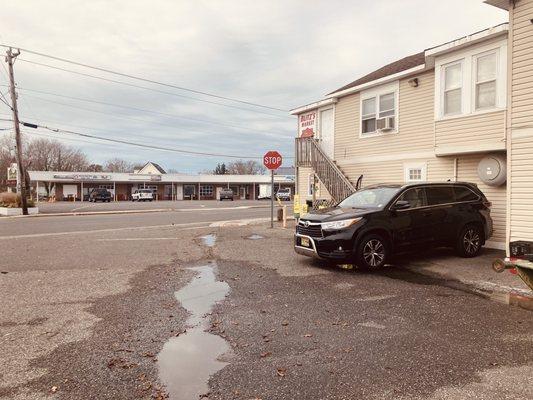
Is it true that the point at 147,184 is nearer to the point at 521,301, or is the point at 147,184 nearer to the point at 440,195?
the point at 440,195

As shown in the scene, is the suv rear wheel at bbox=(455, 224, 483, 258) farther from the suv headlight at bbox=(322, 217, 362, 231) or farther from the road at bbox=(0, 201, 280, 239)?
the road at bbox=(0, 201, 280, 239)

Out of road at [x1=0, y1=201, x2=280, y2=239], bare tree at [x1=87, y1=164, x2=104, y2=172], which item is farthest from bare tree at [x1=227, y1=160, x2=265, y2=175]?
road at [x1=0, y1=201, x2=280, y2=239]

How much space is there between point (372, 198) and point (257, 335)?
17.4 feet

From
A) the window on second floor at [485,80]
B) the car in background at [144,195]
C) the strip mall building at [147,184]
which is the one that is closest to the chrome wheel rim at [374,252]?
the window on second floor at [485,80]

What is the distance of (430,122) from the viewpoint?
1315 centimetres

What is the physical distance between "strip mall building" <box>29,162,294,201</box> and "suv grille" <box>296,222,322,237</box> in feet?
180

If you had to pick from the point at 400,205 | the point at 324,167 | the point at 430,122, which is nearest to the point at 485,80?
the point at 430,122

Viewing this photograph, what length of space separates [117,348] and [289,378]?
1907 millimetres

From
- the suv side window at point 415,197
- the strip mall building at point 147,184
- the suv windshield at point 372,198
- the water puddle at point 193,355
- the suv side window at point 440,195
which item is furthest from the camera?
the strip mall building at point 147,184

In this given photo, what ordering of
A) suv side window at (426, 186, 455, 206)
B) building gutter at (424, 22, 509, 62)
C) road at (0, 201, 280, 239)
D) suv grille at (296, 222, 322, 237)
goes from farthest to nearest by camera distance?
road at (0, 201, 280, 239)
building gutter at (424, 22, 509, 62)
suv side window at (426, 186, 455, 206)
suv grille at (296, 222, 322, 237)

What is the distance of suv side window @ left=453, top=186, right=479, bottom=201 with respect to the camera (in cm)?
960

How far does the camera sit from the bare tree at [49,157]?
8218 centimetres

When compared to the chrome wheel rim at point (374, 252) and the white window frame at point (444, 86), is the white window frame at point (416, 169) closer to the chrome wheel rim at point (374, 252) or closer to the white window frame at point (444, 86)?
the white window frame at point (444, 86)

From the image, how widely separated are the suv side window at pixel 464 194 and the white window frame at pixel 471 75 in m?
2.58
